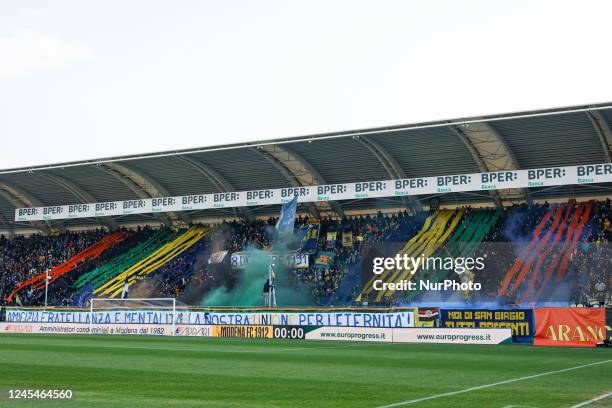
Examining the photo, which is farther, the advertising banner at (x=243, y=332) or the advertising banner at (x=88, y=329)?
the advertising banner at (x=88, y=329)

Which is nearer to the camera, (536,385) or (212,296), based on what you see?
(536,385)

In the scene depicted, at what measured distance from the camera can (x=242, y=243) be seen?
5225 cm

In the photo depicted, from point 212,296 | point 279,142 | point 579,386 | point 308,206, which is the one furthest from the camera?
point 308,206

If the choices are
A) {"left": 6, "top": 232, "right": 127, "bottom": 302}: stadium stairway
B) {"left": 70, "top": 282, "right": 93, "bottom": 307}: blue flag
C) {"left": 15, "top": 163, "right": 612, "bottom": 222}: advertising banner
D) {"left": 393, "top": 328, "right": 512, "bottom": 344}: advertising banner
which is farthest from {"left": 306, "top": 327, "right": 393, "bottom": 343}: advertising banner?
{"left": 6, "top": 232, "right": 127, "bottom": 302}: stadium stairway

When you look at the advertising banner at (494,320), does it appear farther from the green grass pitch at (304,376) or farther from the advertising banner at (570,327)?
the green grass pitch at (304,376)

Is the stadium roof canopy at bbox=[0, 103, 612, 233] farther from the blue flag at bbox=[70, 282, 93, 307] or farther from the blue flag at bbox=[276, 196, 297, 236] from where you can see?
the blue flag at bbox=[70, 282, 93, 307]

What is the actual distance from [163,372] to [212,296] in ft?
105

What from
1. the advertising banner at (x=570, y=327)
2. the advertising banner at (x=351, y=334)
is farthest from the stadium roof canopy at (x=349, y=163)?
the advertising banner at (x=570, y=327)

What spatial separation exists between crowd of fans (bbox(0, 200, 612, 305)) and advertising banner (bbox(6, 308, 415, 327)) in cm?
765

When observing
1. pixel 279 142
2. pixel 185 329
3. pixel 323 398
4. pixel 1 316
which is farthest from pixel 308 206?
pixel 323 398

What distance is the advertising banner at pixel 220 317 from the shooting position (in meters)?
34.3

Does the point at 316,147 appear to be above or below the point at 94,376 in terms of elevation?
above

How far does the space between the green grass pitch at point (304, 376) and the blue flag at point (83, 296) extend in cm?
2579

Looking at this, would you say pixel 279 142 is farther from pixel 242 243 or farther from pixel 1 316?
pixel 1 316
